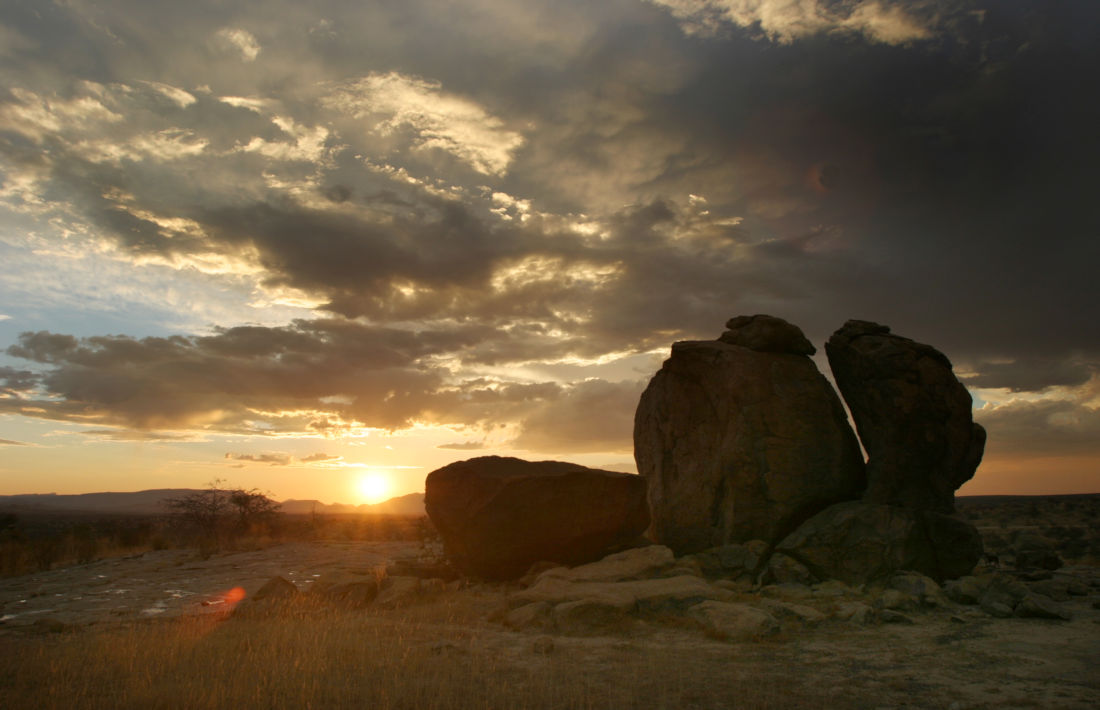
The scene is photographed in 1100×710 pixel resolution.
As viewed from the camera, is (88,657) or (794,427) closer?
(88,657)

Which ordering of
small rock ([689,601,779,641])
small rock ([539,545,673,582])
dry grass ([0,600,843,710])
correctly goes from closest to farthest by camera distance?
dry grass ([0,600,843,710]) → small rock ([689,601,779,641]) → small rock ([539,545,673,582])

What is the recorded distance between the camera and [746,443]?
1706 centimetres

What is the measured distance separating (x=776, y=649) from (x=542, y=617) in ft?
14.5

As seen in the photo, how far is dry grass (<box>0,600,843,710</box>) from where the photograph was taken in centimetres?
782

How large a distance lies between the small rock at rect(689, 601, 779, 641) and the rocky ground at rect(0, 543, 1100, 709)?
3 cm

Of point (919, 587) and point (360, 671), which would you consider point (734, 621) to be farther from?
point (360, 671)

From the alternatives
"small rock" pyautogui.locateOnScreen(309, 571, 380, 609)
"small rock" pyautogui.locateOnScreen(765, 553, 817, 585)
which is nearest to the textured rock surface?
"small rock" pyautogui.locateOnScreen(765, 553, 817, 585)

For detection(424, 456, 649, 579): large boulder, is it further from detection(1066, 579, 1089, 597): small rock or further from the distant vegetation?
the distant vegetation

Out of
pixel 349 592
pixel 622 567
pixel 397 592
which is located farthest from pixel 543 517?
pixel 349 592

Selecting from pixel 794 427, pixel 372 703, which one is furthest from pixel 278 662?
pixel 794 427

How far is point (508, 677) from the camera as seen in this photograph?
354 inches

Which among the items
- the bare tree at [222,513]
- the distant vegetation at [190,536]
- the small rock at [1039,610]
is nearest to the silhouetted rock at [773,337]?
the small rock at [1039,610]

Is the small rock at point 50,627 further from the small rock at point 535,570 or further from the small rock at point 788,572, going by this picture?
the small rock at point 788,572

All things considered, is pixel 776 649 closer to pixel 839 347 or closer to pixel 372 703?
pixel 372 703
